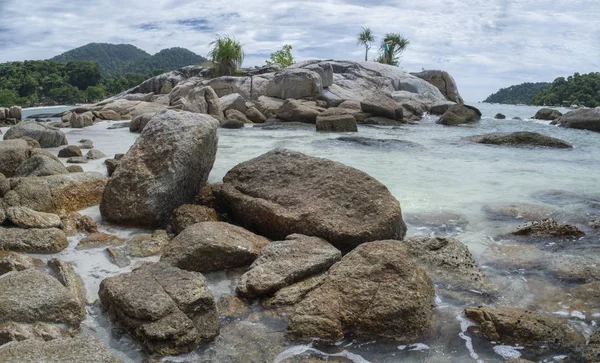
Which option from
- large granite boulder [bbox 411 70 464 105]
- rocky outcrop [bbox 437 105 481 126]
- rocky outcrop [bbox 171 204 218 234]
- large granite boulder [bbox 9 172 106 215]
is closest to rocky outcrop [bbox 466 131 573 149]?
rocky outcrop [bbox 437 105 481 126]

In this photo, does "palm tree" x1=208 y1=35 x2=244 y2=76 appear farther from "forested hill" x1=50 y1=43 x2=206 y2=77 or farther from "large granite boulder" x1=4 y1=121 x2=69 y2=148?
"forested hill" x1=50 y1=43 x2=206 y2=77

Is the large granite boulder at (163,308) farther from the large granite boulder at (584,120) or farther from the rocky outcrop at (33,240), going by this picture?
the large granite boulder at (584,120)

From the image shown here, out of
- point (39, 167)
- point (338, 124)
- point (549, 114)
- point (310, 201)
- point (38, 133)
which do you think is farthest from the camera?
point (549, 114)

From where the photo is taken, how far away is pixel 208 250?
3742mm

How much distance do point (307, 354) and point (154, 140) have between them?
3005 millimetres

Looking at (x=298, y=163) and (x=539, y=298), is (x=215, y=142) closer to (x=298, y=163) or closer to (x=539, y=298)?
(x=298, y=163)

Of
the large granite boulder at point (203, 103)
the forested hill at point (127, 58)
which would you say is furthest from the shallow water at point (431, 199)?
the forested hill at point (127, 58)

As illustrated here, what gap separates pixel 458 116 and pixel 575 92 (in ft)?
156

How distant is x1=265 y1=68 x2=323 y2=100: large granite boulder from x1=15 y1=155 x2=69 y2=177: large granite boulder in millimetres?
16427

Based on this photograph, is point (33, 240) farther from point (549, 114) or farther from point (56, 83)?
point (56, 83)

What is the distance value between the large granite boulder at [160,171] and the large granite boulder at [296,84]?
1692 centimetres

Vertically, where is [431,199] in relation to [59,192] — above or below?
below

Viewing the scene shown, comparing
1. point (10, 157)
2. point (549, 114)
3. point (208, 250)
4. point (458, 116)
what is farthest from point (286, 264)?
point (549, 114)

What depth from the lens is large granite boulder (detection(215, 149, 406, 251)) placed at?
4.20m
